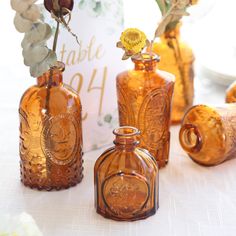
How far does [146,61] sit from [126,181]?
0.22m

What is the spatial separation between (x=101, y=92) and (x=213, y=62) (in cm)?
39

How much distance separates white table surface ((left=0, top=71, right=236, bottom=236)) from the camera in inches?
32.9

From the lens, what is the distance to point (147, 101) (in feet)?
3.29

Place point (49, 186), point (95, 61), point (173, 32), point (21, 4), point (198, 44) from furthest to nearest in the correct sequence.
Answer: point (198, 44) → point (173, 32) → point (95, 61) → point (49, 186) → point (21, 4)

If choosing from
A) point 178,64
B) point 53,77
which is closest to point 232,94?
point 178,64

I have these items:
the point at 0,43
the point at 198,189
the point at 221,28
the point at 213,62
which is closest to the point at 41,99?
the point at 198,189

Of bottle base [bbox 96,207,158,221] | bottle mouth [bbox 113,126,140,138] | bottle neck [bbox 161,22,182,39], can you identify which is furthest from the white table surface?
bottle neck [bbox 161,22,182,39]

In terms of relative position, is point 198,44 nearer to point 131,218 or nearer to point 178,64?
point 178,64

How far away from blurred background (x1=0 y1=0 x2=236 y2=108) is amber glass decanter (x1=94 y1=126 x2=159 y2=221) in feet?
1.38

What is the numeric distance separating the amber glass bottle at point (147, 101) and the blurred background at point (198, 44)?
245 mm

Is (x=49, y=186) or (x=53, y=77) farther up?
(x=53, y=77)

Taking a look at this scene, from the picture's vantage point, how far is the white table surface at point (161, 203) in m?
0.83

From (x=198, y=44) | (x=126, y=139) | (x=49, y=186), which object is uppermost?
(x=126, y=139)

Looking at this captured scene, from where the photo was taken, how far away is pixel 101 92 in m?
1.07
